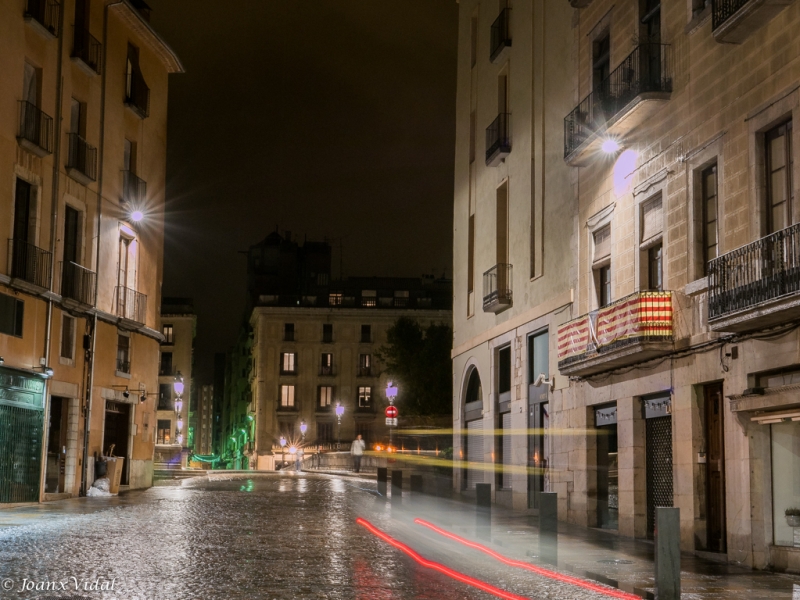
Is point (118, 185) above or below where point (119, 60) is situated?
below

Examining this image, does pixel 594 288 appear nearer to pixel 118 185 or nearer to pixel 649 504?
pixel 649 504

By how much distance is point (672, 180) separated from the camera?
18.0 metres

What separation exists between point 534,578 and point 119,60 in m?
24.0

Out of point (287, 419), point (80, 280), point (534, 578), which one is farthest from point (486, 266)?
point (287, 419)

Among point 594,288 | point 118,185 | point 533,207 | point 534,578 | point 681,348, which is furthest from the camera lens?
point 118,185

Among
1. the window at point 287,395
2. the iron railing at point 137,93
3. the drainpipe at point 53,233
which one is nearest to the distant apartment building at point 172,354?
the window at point 287,395

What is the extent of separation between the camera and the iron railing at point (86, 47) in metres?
27.6

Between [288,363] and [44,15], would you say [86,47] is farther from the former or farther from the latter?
[288,363]

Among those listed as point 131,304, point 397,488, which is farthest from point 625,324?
point 131,304

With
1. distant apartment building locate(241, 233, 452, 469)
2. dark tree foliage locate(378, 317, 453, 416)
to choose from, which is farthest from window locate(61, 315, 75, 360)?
distant apartment building locate(241, 233, 452, 469)

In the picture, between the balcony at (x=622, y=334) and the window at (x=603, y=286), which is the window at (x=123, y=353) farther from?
the window at (x=603, y=286)

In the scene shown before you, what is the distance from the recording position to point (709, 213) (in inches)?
668

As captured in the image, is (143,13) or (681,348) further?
(143,13)

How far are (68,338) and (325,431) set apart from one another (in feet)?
201
